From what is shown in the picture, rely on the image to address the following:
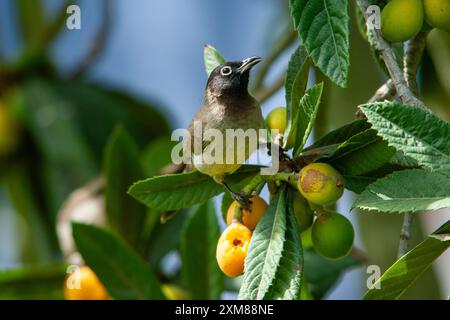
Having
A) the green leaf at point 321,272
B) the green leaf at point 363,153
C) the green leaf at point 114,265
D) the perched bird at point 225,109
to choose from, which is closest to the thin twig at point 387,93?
the green leaf at point 363,153

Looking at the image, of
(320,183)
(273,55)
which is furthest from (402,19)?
(273,55)

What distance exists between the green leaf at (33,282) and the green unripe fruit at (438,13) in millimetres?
1707

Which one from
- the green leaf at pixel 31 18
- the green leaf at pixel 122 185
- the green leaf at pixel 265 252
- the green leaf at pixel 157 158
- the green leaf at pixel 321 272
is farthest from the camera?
the green leaf at pixel 31 18

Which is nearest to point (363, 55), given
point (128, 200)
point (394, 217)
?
point (394, 217)

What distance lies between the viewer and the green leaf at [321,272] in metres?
2.49

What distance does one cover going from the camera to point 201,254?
2.50 metres

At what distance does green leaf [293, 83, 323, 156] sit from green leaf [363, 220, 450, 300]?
32 centimetres

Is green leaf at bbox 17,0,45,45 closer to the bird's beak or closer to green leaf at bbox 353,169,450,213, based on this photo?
the bird's beak

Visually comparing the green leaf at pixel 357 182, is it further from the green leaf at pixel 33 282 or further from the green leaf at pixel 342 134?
the green leaf at pixel 33 282

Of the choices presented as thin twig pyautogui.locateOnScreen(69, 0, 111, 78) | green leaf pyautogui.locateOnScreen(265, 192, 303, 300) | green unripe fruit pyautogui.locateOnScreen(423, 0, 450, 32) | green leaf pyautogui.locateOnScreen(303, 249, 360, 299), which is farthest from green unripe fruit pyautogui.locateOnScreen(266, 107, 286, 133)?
thin twig pyautogui.locateOnScreen(69, 0, 111, 78)

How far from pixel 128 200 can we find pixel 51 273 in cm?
39

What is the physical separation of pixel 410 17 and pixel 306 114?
0.95 ft

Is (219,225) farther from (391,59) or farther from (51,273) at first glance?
(391,59)

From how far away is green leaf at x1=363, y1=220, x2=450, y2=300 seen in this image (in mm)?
1682
